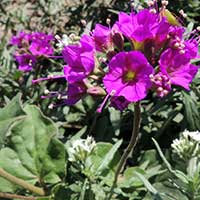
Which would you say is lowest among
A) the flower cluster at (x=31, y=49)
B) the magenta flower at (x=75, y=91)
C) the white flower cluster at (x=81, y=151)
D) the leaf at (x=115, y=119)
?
the leaf at (x=115, y=119)

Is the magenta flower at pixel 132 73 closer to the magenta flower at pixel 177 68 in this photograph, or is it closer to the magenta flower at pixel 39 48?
the magenta flower at pixel 177 68

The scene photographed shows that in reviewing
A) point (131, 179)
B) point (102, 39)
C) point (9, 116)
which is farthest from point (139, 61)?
point (9, 116)

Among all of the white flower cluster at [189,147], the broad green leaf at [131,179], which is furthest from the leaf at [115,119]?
the white flower cluster at [189,147]

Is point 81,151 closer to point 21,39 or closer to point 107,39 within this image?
point 107,39

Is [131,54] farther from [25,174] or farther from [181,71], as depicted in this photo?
[25,174]

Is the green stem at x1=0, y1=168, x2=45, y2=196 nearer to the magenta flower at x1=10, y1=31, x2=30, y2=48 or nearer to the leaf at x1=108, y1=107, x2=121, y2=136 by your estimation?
the leaf at x1=108, y1=107, x2=121, y2=136

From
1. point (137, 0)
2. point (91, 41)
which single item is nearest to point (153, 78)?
point (91, 41)

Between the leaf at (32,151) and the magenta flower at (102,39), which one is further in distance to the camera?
the leaf at (32,151)
